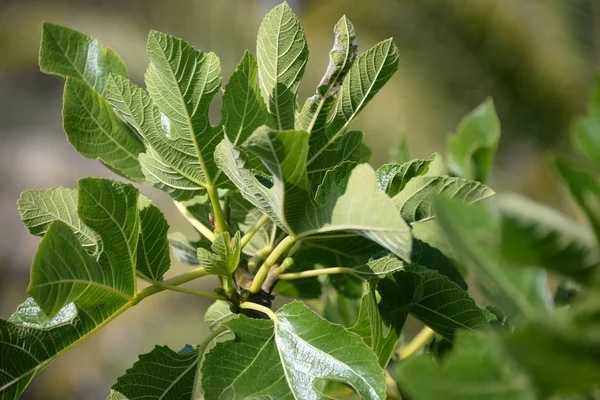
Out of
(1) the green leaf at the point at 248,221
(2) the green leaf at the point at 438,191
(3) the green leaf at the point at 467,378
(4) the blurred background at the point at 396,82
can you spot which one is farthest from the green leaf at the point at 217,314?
(4) the blurred background at the point at 396,82

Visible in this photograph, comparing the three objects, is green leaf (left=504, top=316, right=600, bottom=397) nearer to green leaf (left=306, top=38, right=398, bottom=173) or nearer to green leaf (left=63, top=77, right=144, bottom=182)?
green leaf (left=306, top=38, right=398, bottom=173)

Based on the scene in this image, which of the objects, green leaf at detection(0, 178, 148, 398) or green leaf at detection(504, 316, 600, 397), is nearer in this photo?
green leaf at detection(504, 316, 600, 397)

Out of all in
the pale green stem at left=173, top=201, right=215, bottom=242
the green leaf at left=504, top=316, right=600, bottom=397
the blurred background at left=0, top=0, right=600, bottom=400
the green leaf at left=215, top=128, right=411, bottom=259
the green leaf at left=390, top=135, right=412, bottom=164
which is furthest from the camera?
the blurred background at left=0, top=0, right=600, bottom=400

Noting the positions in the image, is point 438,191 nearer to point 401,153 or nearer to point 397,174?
point 397,174

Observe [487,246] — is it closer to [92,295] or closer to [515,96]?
[92,295]

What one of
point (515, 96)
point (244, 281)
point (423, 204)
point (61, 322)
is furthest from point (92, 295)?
point (515, 96)

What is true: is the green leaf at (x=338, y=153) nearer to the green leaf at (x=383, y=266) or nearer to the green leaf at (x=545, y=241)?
the green leaf at (x=383, y=266)

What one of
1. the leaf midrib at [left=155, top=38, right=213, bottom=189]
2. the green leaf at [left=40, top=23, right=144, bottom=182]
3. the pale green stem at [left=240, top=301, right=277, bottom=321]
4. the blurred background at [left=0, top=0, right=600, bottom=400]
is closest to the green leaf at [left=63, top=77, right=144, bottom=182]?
the green leaf at [left=40, top=23, right=144, bottom=182]
